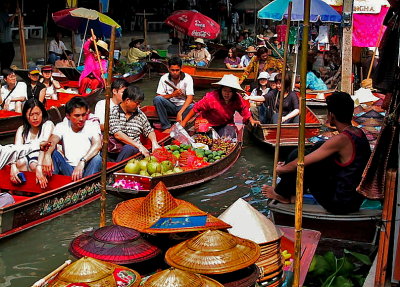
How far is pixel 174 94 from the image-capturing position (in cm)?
1002

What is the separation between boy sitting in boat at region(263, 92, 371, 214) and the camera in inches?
194

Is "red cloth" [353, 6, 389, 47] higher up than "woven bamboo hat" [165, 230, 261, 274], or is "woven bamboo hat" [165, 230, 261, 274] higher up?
"red cloth" [353, 6, 389, 47]

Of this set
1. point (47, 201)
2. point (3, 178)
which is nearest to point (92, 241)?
point (47, 201)

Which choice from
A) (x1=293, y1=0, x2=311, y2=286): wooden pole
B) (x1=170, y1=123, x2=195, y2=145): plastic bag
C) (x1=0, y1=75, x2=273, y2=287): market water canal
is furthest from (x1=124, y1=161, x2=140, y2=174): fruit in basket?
(x1=293, y1=0, x2=311, y2=286): wooden pole

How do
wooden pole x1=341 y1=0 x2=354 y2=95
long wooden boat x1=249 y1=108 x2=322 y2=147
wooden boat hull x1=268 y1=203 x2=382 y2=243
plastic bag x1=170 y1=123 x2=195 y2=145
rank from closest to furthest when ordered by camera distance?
wooden boat hull x1=268 y1=203 x2=382 y2=243
plastic bag x1=170 y1=123 x2=195 y2=145
long wooden boat x1=249 y1=108 x2=322 y2=147
wooden pole x1=341 y1=0 x2=354 y2=95

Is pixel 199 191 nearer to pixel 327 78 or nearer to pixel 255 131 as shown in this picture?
pixel 255 131

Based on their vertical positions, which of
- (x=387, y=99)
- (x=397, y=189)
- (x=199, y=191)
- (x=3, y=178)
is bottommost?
(x=199, y=191)

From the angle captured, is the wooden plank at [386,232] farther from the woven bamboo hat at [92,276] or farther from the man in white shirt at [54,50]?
the man in white shirt at [54,50]

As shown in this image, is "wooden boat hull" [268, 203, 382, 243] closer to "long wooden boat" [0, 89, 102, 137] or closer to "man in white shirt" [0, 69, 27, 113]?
"long wooden boat" [0, 89, 102, 137]

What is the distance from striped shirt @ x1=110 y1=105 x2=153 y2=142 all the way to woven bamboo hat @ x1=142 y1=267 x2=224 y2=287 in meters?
4.68

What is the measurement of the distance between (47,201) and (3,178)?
2.35ft

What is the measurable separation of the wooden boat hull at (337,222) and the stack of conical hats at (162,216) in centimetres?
130

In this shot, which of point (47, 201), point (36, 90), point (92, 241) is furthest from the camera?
point (36, 90)

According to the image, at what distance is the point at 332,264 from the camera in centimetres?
466
